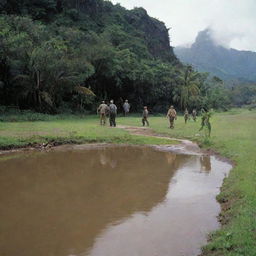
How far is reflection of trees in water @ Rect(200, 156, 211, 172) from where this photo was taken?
13.6m

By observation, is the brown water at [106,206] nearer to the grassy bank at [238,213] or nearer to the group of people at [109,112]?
the grassy bank at [238,213]

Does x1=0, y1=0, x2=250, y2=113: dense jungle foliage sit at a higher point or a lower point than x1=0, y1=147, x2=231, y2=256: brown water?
higher

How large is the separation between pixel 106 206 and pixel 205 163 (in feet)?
22.7

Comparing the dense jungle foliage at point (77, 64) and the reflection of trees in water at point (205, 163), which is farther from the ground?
the dense jungle foliage at point (77, 64)

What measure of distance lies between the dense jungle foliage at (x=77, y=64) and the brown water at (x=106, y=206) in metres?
20.2

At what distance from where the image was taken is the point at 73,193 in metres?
9.91

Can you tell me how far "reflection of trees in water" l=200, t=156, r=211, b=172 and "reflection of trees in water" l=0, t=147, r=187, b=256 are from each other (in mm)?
882

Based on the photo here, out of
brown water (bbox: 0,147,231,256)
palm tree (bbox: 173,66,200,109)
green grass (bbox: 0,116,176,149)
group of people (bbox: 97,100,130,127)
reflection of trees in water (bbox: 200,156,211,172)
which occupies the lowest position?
brown water (bbox: 0,147,231,256)

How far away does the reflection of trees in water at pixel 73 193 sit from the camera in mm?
7047

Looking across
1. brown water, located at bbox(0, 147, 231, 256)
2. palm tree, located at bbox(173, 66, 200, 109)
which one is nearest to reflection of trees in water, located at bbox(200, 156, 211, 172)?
brown water, located at bbox(0, 147, 231, 256)

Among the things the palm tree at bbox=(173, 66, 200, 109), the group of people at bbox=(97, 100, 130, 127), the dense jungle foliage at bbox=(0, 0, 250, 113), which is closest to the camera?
the group of people at bbox=(97, 100, 130, 127)

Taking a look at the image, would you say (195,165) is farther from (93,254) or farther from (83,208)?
(93,254)

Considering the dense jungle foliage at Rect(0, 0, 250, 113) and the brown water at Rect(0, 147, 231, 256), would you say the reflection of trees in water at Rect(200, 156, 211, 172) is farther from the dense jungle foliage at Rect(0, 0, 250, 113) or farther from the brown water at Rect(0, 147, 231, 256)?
the dense jungle foliage at Rect(0, 0, 250, 113)

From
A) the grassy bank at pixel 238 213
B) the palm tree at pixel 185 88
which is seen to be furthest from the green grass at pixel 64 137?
the palm tree at pixel 185 88
